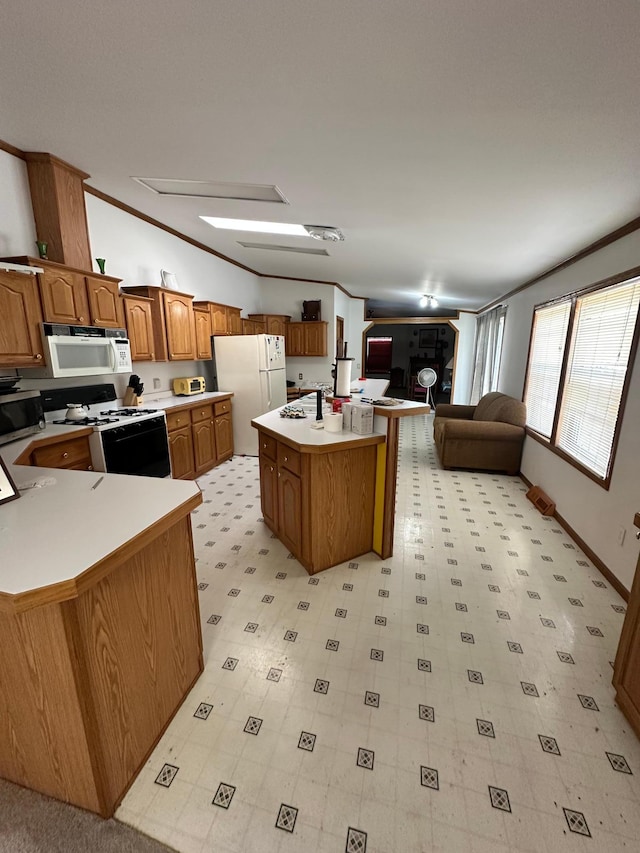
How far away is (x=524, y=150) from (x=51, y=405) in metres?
3.56

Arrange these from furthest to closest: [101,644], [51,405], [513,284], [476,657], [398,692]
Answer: [513,284]
[51,405]
[476,657]
[398,692]
[101,644]

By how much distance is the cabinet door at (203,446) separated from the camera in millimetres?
4023

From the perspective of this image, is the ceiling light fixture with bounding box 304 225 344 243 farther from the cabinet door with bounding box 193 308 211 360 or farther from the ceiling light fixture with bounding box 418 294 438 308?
the ceiling light fixture with bounding box 418 294 438 308

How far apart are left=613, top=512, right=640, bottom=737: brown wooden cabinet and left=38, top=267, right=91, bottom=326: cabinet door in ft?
11.7

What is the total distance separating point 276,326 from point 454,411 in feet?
11.3

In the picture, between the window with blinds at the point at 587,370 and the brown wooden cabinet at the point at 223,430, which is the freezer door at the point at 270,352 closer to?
the brown wooden cabinet at the point at 223,430

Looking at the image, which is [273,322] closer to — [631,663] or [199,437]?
[199,437]

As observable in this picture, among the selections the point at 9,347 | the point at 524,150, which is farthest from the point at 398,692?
the point at 9,347

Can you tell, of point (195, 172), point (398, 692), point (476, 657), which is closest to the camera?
point (398, 692)

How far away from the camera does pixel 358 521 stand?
2.48 meters

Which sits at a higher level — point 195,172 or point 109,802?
point 195,172

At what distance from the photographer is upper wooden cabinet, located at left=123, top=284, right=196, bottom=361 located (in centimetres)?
354

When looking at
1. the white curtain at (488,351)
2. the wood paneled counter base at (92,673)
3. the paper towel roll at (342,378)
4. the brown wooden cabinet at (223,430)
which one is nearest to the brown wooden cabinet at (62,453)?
the wood paneled counter base at (92,673)

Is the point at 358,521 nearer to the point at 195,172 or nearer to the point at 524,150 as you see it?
the point at 524,150
